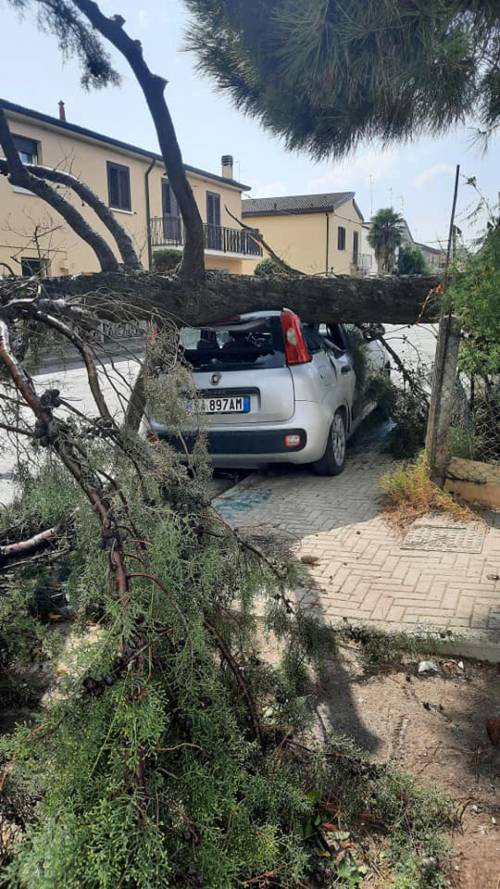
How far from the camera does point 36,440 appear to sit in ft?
5.57

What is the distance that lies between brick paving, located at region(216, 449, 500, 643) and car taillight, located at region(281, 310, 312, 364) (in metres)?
1.35

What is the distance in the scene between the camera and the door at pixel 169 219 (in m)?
29.5

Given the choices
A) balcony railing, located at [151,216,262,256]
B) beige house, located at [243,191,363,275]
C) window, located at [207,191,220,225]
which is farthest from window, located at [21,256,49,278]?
beige house, located at [243,191,363,275]

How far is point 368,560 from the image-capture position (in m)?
4.91

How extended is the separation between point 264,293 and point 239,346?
2.46 ft

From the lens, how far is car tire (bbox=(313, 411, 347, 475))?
6.93m

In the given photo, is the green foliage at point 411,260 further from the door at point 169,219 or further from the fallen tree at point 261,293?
the fallen tree at point 261,293

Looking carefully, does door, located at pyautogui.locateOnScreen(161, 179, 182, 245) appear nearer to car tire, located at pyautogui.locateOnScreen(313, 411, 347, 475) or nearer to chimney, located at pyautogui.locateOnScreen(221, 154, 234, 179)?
chimney, located at pyautogui.locateOnScreen(221, 154, 234, 179)

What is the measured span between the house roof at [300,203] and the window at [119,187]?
15521 millimetres

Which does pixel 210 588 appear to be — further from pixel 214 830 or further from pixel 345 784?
pixel 345 784

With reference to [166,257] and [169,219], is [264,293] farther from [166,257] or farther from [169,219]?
[169,219]

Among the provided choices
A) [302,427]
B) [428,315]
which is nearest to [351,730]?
[302,427]

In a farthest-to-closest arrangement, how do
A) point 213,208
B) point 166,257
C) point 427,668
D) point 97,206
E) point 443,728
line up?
1. point 213,208
2. point 166,257
3. point 97,206
4. point 427,668
5. point 443,728

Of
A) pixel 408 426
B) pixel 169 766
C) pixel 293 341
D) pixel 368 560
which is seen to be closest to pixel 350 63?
pixel 293 341
